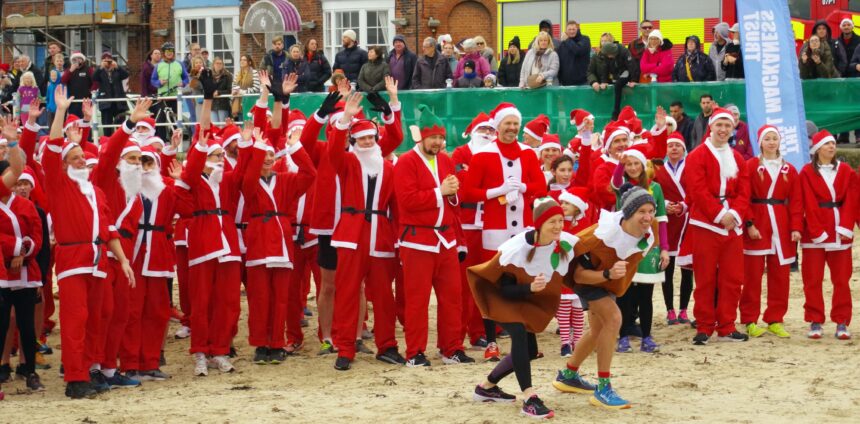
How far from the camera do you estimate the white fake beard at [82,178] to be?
9.88m

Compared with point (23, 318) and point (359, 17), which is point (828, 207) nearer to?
point (23, 318)

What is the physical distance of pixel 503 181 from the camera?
11258mm

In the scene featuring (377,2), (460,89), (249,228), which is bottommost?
(249,228)

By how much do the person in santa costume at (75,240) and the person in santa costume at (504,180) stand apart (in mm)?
2924

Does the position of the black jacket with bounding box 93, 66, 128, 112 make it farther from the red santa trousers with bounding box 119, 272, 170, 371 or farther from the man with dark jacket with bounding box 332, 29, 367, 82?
the red santa trousers with bounding box 119, 272, 170, 371

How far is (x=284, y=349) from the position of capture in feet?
38.8

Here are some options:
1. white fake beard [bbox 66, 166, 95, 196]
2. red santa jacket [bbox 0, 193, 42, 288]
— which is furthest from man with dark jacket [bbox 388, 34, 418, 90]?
white fake beard [bbox 66, 166, 95, 196]

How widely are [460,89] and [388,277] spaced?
9072mm

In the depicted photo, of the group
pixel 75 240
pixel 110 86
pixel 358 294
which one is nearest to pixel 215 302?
pixel 358 294

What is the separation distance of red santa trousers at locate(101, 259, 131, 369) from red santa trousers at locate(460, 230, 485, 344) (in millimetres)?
2806

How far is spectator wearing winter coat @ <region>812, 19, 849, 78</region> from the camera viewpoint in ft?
59.2

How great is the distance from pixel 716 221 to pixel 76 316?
544cm

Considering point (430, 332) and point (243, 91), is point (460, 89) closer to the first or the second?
point (243, 91)

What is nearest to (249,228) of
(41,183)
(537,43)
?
(41,183)
